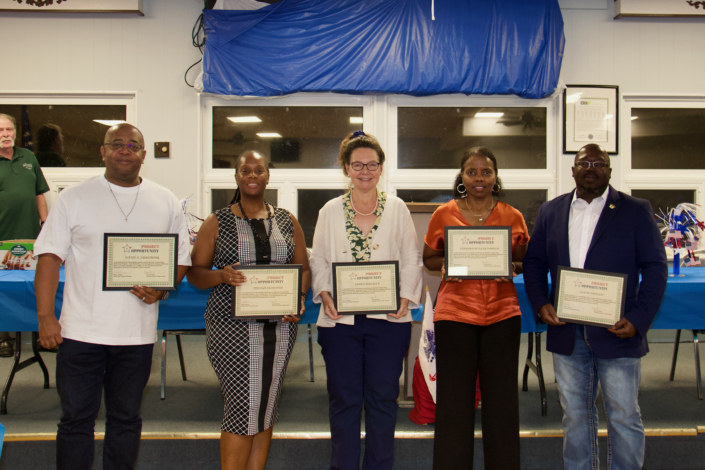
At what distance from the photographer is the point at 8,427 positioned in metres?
2.40

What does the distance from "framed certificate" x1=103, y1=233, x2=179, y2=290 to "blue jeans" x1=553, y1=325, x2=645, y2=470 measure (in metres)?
1.64

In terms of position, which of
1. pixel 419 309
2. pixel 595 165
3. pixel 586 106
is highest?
pixel 586 106

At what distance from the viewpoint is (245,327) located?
1.78m

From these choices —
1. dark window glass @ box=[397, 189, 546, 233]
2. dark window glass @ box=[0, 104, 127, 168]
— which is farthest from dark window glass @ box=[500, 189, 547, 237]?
dark window glass @ box=[0, 104, 127, 168]

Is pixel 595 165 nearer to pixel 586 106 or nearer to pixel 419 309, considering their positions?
pixel 419 309

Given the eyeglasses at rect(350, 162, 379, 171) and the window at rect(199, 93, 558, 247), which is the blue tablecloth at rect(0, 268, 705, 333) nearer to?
the eyeglasses at rect(350, 162, 379, 171)

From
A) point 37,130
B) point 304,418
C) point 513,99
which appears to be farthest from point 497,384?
point 37,130

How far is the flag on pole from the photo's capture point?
7.55ft

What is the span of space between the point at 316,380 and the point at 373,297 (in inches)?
65.2

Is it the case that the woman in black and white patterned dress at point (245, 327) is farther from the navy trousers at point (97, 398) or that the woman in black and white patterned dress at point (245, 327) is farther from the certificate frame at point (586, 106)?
the certificate frame at point (586, 106)

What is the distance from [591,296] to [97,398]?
1965mm

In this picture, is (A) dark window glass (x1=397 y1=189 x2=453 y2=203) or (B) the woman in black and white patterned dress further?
(A) dark window glass (x1=397 y1=189 x2=453 y2=203)

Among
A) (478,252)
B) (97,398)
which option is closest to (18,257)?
(97,398)

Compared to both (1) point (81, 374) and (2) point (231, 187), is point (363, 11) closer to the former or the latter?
(2) point (231, 187)
